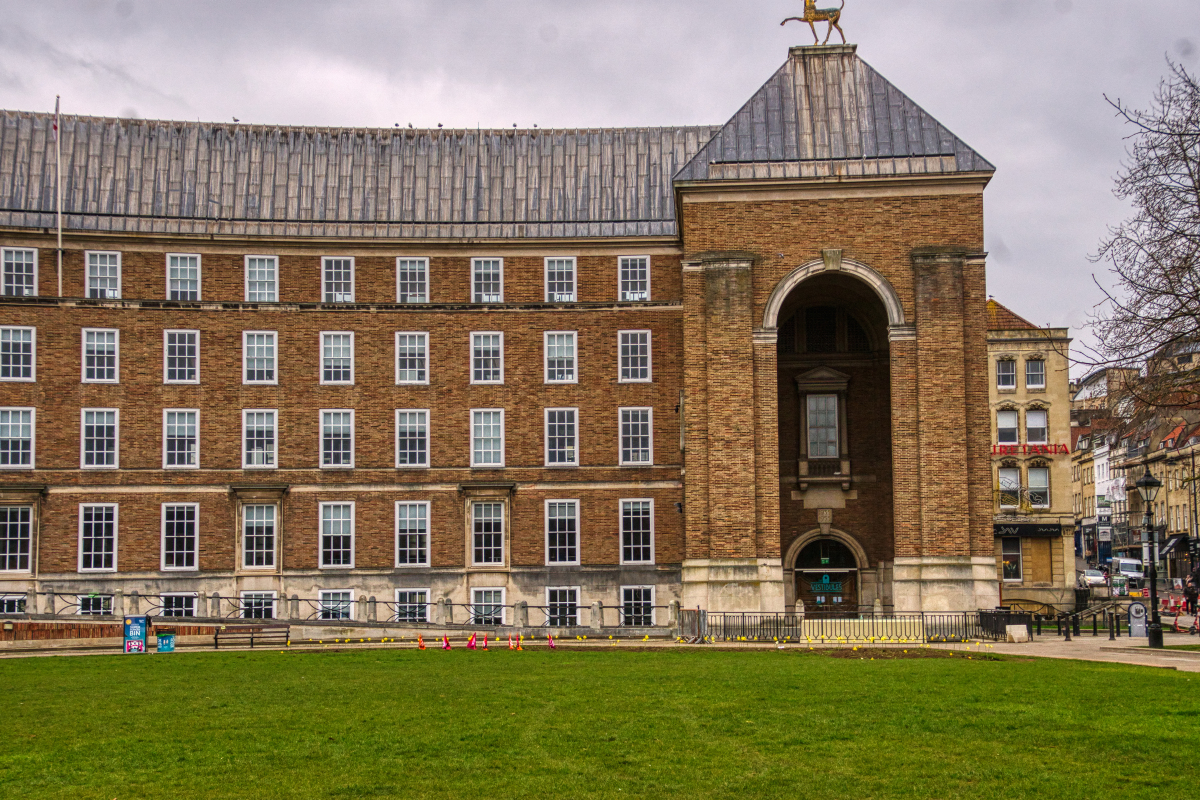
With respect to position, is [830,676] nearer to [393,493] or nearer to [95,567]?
[393,493]

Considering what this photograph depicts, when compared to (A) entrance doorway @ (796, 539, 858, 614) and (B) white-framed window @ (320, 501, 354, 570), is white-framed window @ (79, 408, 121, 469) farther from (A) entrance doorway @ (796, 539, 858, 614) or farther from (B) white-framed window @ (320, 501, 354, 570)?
(A) entrance doorway @ (796, 539, 858, 614)

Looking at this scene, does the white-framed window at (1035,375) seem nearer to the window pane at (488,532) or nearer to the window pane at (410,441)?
the window pane at (488,532)

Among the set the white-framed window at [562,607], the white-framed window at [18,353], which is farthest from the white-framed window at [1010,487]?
the white-framed window at [18,353]

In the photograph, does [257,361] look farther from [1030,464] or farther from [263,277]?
[1030,464]

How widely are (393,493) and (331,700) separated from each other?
26955 millimetres

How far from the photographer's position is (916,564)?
132ft

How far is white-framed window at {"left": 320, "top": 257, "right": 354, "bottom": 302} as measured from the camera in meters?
47.6

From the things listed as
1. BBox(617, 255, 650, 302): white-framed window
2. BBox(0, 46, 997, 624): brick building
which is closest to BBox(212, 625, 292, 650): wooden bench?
BBox(0, 46, 997, 624): brick building

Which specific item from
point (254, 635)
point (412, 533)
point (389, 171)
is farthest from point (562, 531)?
point (389, 171)

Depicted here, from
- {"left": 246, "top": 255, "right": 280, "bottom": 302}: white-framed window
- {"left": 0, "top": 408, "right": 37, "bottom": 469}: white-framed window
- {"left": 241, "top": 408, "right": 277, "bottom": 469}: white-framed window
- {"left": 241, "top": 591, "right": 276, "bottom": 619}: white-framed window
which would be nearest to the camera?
A: {"left": 241, "top": 591, "right": 276, "bottom": 619}: white-framed window

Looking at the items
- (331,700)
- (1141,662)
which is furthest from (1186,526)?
(331,700)

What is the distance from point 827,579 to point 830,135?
50.2 feet

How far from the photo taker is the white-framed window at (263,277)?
155 feet

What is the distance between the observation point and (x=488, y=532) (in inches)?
1837
